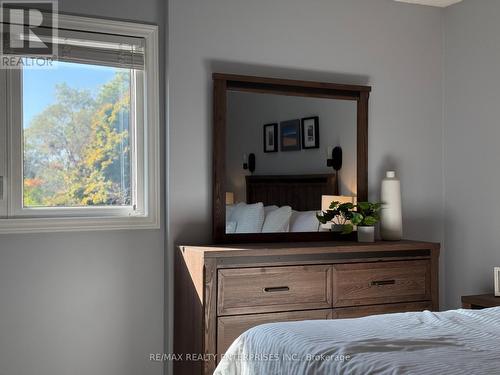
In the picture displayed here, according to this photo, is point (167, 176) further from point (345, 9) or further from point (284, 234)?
point (345, 9)

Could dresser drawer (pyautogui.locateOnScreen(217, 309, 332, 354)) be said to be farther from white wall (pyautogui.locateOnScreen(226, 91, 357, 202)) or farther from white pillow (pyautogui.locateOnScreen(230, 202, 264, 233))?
white wall (pyautogui.locateOnScreen(226, 91, 357, 202))

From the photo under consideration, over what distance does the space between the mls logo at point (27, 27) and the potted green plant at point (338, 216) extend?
70.8 inches

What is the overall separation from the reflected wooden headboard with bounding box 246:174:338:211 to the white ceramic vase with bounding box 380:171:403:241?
0.32 metres

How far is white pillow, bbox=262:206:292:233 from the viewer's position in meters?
3.48

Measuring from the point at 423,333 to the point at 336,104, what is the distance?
2.05 m

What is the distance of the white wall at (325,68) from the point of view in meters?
3.32

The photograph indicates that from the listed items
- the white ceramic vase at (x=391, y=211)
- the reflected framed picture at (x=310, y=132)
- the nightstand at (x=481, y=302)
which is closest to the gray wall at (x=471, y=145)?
the nightstand at (x=481, y=302)

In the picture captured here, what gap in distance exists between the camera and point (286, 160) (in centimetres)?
353

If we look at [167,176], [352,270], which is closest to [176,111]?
[167,176]

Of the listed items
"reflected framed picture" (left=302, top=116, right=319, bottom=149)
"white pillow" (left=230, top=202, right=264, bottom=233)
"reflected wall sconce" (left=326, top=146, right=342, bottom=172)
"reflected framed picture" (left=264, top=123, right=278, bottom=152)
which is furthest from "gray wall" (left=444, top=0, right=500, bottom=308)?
"white pillow" (left=230, top=202, right=264, bottom=233)

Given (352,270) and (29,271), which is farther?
(352,270)

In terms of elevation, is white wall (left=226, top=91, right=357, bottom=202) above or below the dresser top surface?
above

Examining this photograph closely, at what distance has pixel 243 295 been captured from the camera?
2.99 meters

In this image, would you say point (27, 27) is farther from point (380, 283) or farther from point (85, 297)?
point (380, 283)
